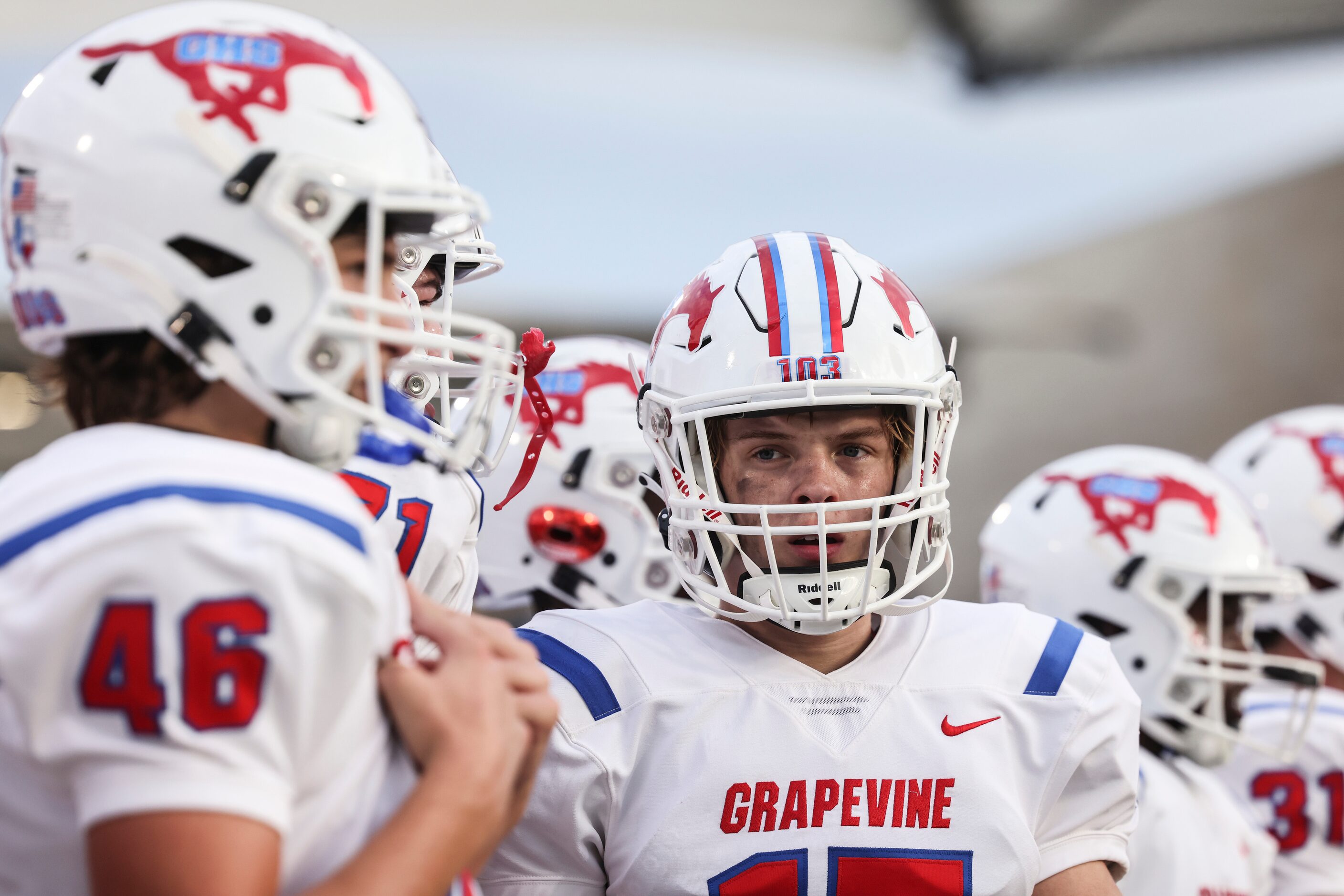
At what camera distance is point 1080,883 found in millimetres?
1537

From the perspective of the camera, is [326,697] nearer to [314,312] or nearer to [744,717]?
[314,312]

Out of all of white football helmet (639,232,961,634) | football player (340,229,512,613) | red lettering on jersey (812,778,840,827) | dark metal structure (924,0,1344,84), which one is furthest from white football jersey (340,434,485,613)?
dark metal structure (924,0,1344,84)

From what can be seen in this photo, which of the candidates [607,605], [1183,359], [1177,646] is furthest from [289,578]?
[1183,359]

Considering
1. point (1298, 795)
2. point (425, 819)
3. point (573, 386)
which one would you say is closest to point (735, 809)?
point (425, 819)

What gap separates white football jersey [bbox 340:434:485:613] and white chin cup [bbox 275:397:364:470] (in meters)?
0.63

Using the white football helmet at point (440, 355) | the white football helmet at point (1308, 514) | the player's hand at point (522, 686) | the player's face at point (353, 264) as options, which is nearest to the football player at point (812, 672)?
the white football helmet at point (440, 355)

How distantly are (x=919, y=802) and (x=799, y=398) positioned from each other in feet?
1.69

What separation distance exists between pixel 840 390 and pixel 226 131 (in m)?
0.86

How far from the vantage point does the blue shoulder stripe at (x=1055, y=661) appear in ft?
5.25

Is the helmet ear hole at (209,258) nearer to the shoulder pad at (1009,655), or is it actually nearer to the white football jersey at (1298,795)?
the shoulder pad at (1009,655)

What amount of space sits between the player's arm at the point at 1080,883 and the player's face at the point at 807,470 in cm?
46

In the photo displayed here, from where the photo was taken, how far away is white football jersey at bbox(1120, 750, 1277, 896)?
2246mm

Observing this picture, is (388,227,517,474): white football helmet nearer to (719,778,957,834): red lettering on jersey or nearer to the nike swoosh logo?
(719,778,957,834): red lettering on jersey

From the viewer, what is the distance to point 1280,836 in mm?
2787
